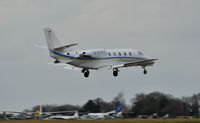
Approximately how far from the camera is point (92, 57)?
11519 cm

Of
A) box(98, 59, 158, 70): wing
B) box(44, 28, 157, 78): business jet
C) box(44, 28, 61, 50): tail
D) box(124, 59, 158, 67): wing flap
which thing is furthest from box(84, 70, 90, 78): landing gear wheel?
box(44, 28, 61, 50): tail

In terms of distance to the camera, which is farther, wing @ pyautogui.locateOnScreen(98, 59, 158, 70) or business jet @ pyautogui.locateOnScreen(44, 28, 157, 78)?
wing @ pyautogui.locateOnScreen(98, 59, 158, 70)

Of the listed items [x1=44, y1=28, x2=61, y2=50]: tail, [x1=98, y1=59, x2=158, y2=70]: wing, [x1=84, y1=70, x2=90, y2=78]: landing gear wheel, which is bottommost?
[x1=84, y1=70, x2=90, y2=78]: landing gear wheel

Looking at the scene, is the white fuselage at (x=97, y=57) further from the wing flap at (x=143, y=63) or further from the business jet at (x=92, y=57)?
the wing flap at (x=143, y=63)

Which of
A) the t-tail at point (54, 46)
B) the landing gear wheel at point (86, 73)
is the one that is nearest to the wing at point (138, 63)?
the landing gear wheel at point (86, 73)

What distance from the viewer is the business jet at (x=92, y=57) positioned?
11250 cm

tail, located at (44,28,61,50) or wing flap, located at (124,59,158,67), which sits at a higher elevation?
tail, located at (44,28,61,50)

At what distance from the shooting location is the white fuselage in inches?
4446

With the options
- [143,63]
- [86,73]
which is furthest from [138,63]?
[86,73]

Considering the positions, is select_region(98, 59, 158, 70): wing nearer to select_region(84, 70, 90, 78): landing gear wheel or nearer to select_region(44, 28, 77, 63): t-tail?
select_region(84, 70, 90, 78): landing gear wheel

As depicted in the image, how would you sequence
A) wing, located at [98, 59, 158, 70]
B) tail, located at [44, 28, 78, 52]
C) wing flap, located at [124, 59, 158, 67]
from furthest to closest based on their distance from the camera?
wing flap, located at [124, 59, 158, 67] < wing, located at [98, 59, 158, 70] < tail, located at [44, 28, 78, 52]

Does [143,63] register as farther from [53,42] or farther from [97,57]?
[53,42]

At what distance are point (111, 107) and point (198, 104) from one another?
29517mm

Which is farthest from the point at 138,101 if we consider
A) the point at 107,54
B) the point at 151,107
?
the point at 107,54
